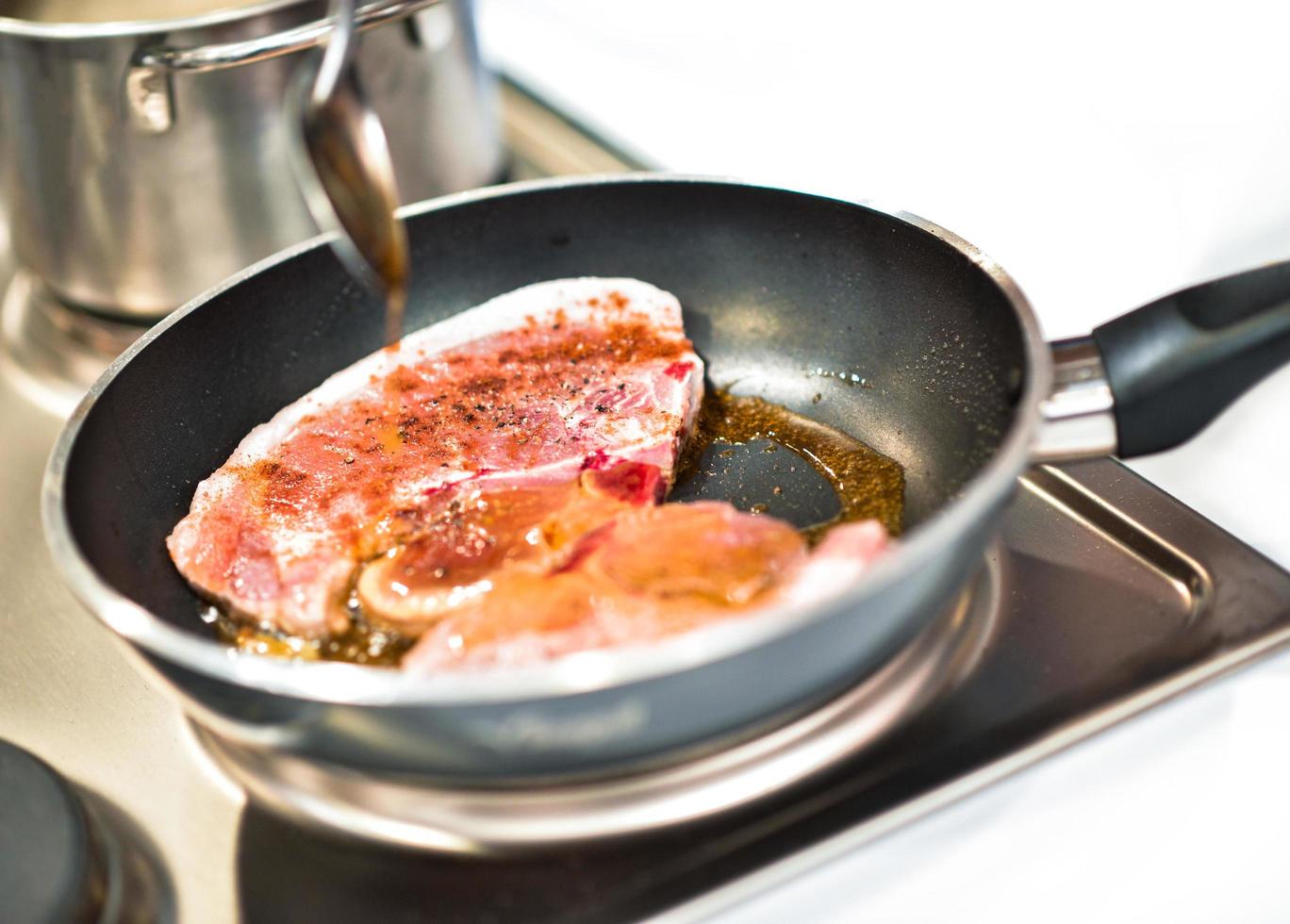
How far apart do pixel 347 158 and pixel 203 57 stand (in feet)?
1.20

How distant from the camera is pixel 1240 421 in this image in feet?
3.47

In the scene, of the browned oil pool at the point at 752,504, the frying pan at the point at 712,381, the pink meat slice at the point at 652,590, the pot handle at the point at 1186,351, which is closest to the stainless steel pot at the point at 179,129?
the frying pan at the point at 712,381

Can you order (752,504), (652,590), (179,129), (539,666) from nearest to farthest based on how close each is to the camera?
(539,666), (652,590), (752,504), (179,129)

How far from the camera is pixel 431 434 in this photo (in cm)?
108

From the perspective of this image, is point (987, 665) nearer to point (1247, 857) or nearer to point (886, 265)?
point (1247, 857)

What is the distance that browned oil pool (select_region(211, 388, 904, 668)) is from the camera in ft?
2.97

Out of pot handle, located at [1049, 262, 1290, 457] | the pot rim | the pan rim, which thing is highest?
the pot rim

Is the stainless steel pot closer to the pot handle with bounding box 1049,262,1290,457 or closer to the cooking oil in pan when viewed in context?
the cooking oil in pan

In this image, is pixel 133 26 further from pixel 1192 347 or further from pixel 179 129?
pixel 1192 347

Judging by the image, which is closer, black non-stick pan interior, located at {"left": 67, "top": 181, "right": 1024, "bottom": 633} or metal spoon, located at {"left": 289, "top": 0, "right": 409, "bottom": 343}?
metal spoon, located at {"left": 289, "top": 0, "right": 409, "bottom": 343}

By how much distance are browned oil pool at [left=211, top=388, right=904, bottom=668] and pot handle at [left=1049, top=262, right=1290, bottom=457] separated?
0.22 m

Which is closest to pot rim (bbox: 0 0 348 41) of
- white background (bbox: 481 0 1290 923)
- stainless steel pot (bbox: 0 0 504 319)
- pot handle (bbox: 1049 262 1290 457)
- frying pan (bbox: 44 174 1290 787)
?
stainless steel pot (bbox: 0 0 504 319)

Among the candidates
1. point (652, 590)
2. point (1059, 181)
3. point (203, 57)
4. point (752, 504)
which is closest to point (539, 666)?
point (652, 590)

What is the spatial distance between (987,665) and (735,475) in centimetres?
29
